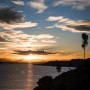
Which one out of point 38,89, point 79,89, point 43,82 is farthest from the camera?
point 43,82

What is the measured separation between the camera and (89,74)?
6669 centimetres

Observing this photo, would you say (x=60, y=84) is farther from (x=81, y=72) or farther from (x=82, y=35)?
(x=82, y=35)

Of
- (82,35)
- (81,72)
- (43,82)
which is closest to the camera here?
(81,72)

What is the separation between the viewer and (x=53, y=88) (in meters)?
65.6

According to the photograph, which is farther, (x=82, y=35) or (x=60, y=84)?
(x=82, y=35)

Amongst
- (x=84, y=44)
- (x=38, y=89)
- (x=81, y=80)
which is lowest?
(x=38, y=89)

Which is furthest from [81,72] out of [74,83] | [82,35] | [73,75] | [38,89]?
[82,35]

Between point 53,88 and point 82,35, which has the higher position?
point 82,35

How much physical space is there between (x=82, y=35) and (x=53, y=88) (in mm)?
70236

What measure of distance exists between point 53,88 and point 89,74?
1101cm

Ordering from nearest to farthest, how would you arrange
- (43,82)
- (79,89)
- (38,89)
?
1. (79,89)
2. (38,89)
3. (43,82)

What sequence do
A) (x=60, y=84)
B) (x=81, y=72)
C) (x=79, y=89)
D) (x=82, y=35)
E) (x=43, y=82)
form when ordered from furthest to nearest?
(x=82, y=35) → (x=43, y=82) → (x=81, y=72) → (x=60, y=84) → (x=79, y=89)

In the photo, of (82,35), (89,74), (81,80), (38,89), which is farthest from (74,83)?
(82,35)

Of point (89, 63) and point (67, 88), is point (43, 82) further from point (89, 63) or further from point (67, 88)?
point (67, 88)
